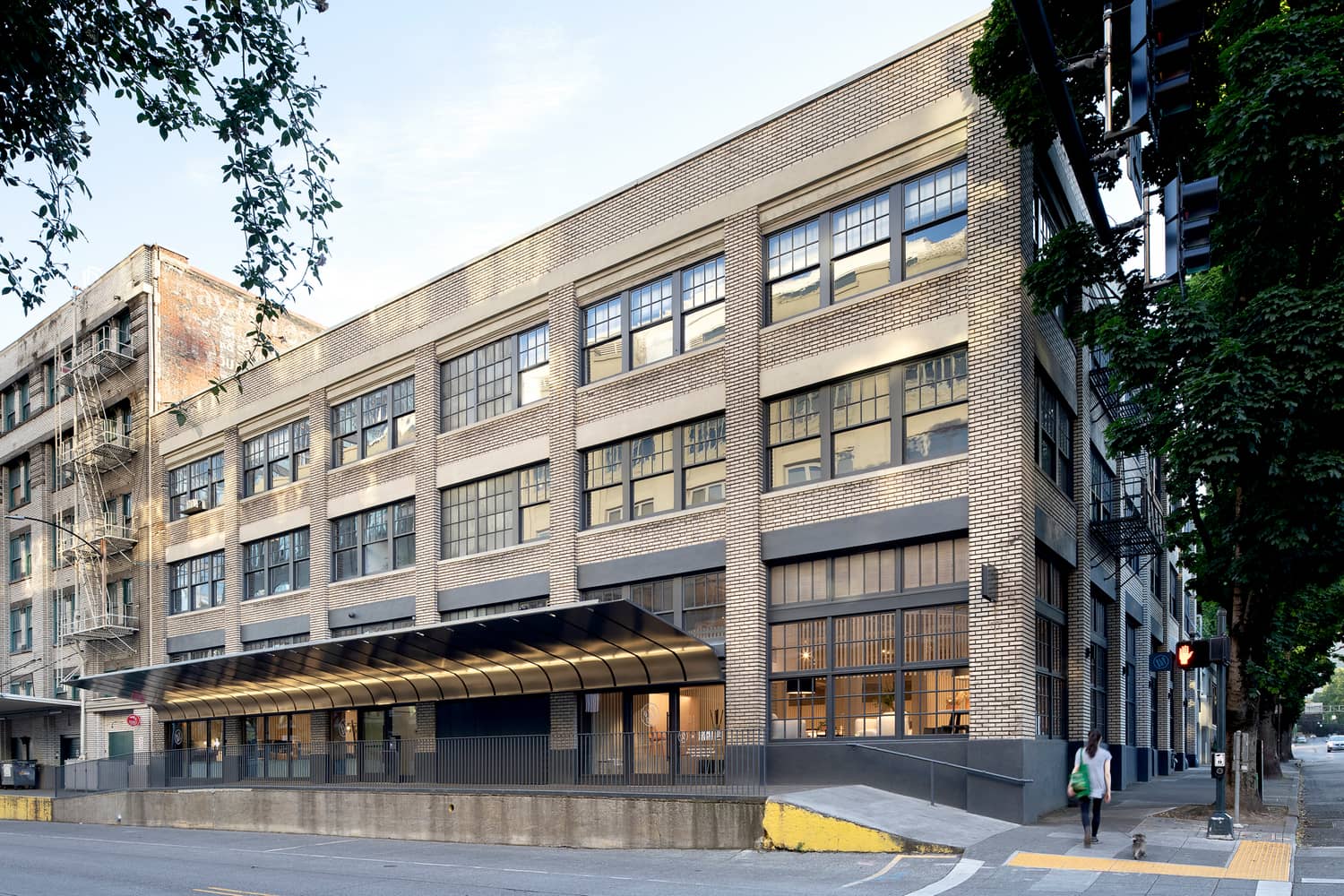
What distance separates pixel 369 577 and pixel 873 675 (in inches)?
636

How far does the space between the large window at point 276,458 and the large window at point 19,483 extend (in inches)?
669

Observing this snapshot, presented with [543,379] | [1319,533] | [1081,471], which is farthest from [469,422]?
[1319,533]

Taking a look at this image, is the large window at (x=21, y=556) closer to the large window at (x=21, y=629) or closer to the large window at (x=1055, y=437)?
the large window at (x=21, y=629)

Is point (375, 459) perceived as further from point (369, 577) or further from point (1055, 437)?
point (1055, 437)

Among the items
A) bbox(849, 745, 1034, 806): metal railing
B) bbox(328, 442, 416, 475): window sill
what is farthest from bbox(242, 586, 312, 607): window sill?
bbox(849, 745, 1034, 806): metal railing

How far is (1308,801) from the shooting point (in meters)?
26.6

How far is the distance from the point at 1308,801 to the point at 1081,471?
9568 millimetres

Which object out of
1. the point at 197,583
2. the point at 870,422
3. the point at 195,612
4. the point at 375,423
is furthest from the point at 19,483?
the point at 870,422

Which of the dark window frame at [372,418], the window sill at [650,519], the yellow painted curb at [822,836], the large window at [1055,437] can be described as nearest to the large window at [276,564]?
the dark window frame at [372,418]

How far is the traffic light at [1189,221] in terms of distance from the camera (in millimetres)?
14978

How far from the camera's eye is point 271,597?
3575cm

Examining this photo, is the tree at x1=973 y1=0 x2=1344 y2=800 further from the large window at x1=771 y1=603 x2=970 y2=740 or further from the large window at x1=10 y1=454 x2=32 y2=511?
the large window at x1=10 y1=454 x2=32 y2=511

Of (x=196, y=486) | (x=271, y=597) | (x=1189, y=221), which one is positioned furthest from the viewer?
(x=196, y=486)

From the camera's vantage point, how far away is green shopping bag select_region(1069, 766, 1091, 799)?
641 inches
